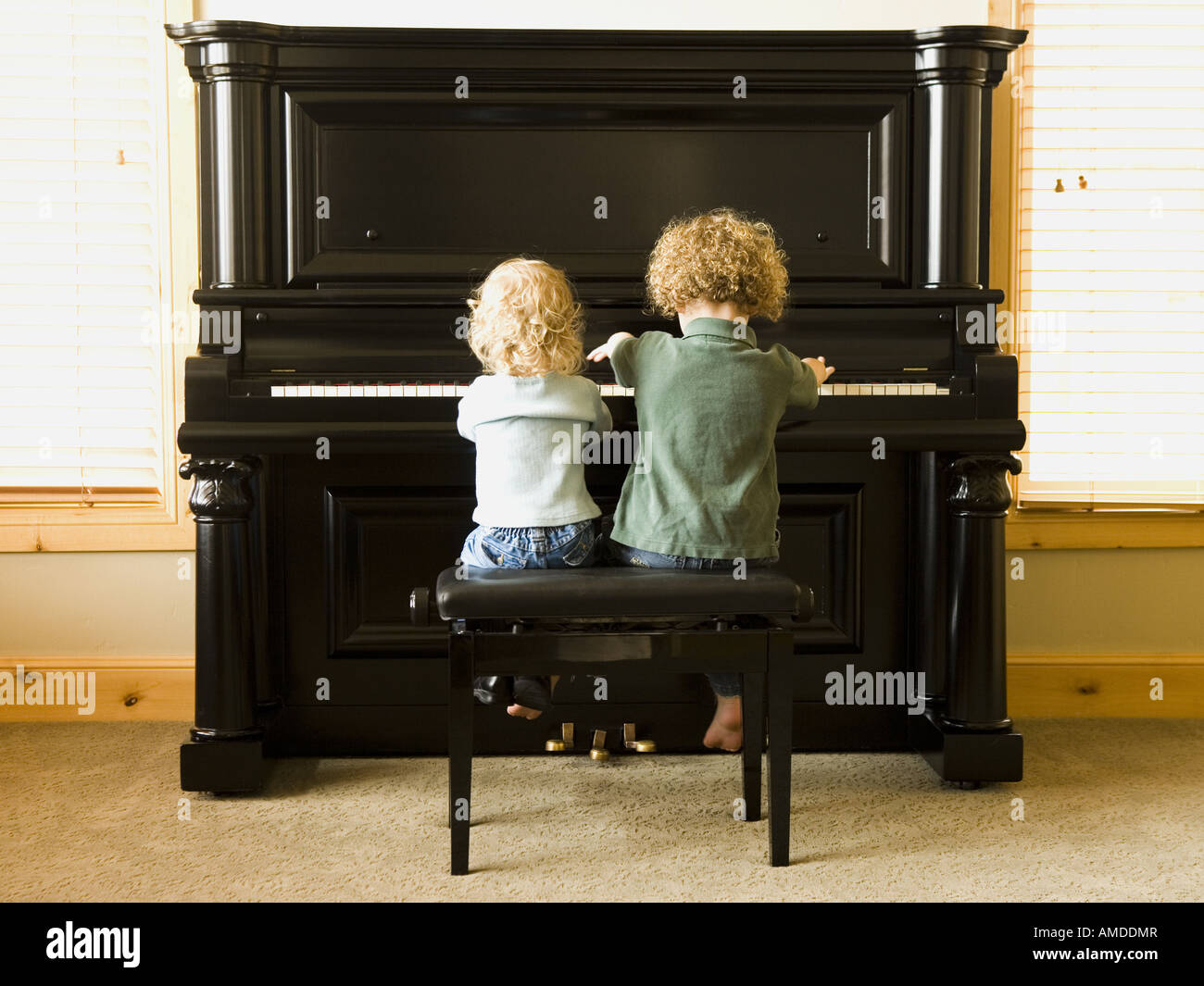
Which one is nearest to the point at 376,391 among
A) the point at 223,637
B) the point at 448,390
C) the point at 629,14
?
the point at 448,390

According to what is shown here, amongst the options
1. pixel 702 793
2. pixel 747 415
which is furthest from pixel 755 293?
pixel 702 793

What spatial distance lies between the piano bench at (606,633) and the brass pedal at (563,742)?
614 millimetres

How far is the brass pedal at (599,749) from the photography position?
265 cm

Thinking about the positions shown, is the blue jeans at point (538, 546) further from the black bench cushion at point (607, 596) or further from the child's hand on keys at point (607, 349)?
the child's hand on keys at point (607, 349)

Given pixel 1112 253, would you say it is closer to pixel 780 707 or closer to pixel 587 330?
pixel 587 330

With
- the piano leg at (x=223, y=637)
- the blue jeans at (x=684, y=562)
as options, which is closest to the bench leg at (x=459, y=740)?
the blue jeans at (x=684, y=562)

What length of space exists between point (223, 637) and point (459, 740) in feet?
2.19

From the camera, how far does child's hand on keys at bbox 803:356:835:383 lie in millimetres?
2324

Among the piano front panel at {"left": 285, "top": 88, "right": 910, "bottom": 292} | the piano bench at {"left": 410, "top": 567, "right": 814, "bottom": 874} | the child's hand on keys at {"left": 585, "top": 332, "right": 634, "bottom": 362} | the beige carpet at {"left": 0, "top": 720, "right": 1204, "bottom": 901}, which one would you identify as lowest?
the beige carpet at {"left": 0, "top": 720, "right": 1204, "bottom": 901}

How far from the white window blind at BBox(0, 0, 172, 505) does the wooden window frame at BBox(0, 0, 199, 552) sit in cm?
2

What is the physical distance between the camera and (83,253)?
298cm

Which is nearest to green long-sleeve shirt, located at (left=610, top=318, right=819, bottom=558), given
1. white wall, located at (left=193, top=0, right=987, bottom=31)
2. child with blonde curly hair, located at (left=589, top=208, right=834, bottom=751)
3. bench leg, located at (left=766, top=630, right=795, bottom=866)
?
child with blonde curly hair, located at (left=589, top=208, right=834, bottom=751)

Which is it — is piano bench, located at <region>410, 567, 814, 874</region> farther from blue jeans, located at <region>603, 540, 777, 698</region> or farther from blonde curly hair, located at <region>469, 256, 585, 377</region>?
blonde curly hair, located at <region>469, 256, 585, 377</region>

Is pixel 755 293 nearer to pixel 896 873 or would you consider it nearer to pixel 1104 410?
pixel 896 873
